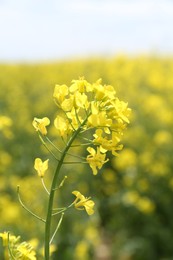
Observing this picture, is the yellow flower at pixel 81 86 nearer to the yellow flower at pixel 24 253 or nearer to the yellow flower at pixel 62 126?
the yellow flower at pixel 62 126

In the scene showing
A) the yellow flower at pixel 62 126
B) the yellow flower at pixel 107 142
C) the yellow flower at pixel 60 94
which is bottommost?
the yellow flower at pixel 107 142

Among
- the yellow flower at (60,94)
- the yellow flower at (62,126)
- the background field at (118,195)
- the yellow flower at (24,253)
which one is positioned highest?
the yellow flower at (60,94)

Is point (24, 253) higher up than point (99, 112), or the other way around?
point (99, 112)

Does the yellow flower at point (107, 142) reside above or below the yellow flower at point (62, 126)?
below

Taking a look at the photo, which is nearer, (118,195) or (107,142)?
(107,142)

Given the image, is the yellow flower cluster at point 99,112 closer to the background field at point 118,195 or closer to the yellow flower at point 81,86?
the yellow flower at point 81,86

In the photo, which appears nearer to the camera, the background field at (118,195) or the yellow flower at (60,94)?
the yellow flower at (60,94)

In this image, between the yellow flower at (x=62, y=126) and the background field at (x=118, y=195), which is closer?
the yellow flower at (x=62, y=126)

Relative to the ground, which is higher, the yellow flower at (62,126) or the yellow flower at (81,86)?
the yellow flower at (81,86)

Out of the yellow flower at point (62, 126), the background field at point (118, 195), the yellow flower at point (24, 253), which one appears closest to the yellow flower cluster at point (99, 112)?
the yellow flower at point (62, 126)

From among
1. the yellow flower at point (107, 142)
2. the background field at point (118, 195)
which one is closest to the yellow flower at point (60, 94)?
the yellow flower at point (107, 142)

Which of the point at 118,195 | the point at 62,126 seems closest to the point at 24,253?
the point at 62,126

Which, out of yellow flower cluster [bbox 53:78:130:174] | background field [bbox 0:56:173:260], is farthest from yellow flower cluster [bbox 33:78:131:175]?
background field [bbox 0:56:173:260]

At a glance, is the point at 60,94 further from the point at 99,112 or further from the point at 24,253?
the point at 24,253
